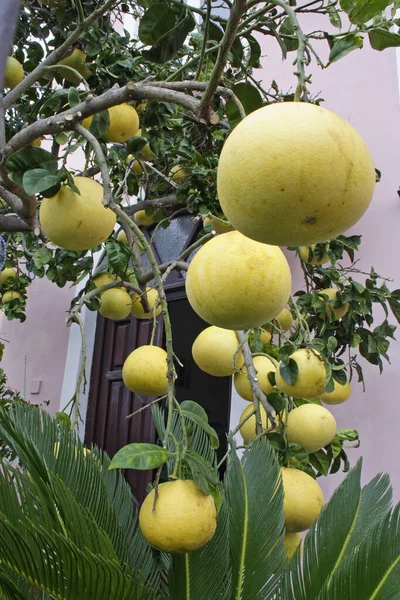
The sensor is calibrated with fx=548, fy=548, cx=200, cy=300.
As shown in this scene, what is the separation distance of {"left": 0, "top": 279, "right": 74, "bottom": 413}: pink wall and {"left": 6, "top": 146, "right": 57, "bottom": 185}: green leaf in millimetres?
3148

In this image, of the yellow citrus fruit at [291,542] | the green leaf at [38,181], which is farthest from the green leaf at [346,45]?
the yellow citrus fruit at [291,542]

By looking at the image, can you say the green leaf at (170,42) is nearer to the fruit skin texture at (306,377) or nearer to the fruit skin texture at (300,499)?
the fruit skin texture at (306,377)

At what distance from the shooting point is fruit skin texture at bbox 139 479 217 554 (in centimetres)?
100

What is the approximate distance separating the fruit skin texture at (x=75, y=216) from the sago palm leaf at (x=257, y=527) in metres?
0.67

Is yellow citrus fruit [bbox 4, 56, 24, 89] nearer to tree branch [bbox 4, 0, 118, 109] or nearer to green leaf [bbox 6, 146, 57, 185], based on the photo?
tree branch [bbox 4, 0, 118, 109]

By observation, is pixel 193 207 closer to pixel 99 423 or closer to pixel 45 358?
pixel 99 423

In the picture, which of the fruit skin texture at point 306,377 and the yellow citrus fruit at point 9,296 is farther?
the yellow citrus fruit at point 9,296

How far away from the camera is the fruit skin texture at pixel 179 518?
100 cm

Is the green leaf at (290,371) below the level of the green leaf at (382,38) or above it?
below

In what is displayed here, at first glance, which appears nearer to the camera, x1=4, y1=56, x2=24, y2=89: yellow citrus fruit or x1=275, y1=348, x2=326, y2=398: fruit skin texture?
x1=275, y1=348, x2=326, y2=398: fruit skin texture

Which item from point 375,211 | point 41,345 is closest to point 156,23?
point 375,211

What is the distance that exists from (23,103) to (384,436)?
2.41 metres

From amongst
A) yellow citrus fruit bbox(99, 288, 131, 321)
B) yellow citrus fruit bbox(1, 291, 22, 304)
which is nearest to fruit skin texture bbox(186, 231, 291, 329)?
yellow citrus fruit bbox(99, 288, 131, 321)

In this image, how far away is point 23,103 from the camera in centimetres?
275
